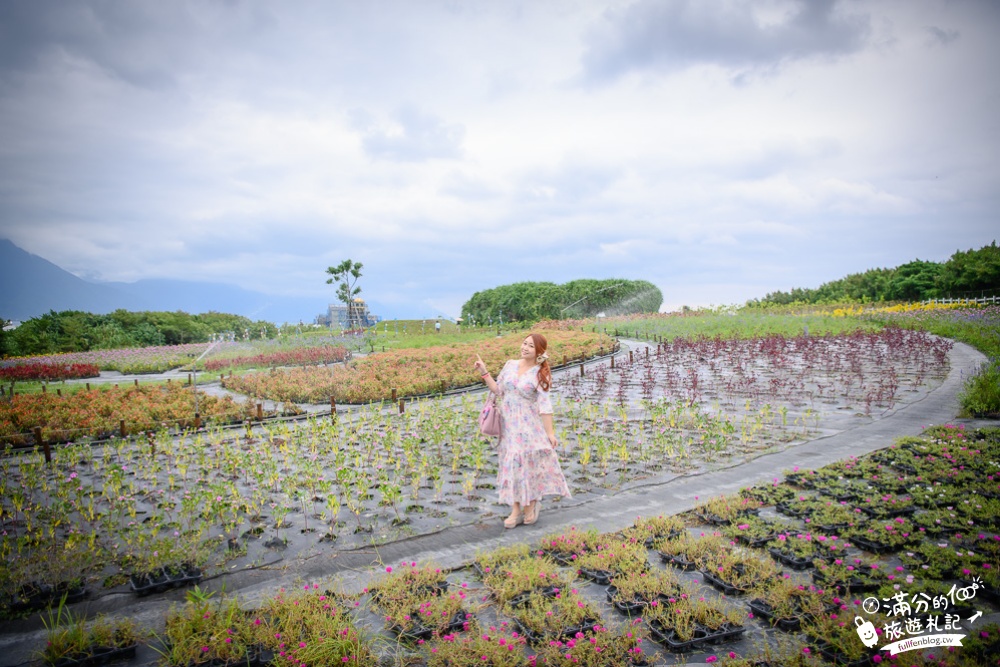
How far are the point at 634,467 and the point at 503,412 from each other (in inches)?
101

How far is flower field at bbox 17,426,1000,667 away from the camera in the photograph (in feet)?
9.52

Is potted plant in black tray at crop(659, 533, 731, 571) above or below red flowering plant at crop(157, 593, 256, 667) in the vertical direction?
below

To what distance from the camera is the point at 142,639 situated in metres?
3.17

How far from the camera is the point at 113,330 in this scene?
91.4 ft

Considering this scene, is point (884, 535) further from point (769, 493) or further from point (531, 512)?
point (531, 512)

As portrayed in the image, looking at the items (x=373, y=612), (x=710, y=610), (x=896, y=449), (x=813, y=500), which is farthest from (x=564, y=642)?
(x=896, y=449)

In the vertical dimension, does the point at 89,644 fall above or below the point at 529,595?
above

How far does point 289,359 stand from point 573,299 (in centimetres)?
3055

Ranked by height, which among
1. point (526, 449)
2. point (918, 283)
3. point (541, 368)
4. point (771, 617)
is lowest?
point (771, 617)

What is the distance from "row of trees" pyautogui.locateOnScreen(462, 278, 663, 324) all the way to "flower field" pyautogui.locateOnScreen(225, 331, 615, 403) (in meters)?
26.2

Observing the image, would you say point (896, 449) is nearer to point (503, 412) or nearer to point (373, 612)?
point (503, 412)

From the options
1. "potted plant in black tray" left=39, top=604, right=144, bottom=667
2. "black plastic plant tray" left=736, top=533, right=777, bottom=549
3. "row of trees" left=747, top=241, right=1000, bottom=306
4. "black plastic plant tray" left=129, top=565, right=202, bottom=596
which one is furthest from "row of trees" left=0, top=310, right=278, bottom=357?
"row of trees" left=747, top=241, right=1000, bottom=306

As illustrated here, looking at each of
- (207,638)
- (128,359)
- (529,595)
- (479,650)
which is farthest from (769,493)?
(128,359)

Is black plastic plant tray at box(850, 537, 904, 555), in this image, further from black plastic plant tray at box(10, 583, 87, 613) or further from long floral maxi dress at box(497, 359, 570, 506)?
black plastic plant tray at box(10, 583, 87, 613)
